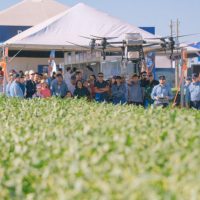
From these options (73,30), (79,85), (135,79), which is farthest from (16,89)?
(73,30)

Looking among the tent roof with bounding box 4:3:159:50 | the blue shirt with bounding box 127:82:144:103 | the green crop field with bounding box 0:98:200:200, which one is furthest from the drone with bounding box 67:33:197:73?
the green crop field with bounding box 0:98:200:200

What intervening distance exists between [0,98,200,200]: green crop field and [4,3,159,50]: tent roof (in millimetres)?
17413

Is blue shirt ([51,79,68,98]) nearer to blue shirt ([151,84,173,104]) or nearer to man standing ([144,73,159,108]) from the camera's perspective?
man standing ([144,73,159,108])

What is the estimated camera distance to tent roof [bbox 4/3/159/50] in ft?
78.6

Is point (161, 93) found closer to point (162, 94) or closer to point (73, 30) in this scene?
point (162, 94)

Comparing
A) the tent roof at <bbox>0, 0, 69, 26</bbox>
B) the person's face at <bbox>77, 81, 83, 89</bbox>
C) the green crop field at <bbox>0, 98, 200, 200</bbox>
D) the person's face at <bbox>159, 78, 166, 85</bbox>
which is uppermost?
the tent roof at <bbox>0, 0, 69, 26</bbox>

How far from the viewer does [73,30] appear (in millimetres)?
24953

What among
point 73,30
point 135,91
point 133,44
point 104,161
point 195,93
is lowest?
point 195,93

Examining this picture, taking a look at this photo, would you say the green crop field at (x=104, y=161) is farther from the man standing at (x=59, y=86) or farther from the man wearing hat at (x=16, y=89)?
the man standing at (x=59, y=86)

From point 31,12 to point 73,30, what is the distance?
19.0 metres

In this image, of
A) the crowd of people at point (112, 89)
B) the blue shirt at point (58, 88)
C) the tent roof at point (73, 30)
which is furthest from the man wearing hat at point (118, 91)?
the tent roof at point (73, 30)

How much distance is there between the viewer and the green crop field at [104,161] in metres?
3.74

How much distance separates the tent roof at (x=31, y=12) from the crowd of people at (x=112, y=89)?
60.8 ft

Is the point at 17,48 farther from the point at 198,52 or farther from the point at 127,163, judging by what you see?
the point at 127,163
